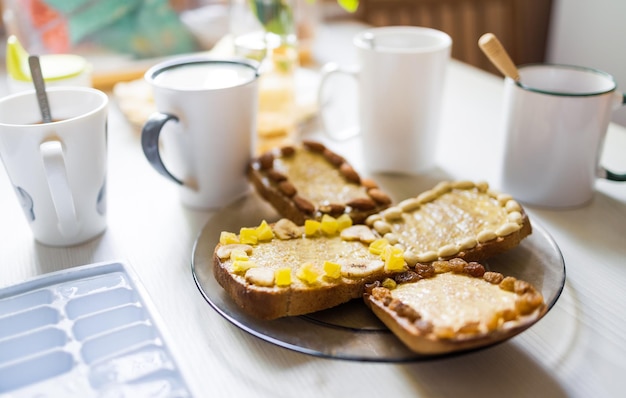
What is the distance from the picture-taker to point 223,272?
1.89 ft

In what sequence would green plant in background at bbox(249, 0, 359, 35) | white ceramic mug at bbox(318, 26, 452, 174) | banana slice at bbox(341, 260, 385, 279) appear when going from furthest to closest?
green plant in background at bbox(249, 0, 359, 35)
white ceramic mug at bbox(318, 26, 452, 174)
banana slice at bbox(341, 260, 385, 279)

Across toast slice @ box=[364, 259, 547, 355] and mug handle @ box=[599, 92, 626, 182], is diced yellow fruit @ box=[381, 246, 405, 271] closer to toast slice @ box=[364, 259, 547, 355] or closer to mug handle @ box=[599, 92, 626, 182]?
toast slice @ box=[364, 259, 547, 355]

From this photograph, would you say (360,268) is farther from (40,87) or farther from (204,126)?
(40,87)

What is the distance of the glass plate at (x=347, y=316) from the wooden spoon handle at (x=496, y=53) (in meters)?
0.22

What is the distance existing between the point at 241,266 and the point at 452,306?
0.21 metres

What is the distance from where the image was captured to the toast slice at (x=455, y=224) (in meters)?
0.62

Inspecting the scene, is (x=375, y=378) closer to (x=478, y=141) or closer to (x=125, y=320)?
(x=125, y=320)

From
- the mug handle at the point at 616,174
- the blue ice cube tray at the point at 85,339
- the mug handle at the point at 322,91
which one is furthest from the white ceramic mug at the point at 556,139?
the blue ice cube tray at the point at 85,339

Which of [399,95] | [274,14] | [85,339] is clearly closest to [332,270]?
[85,339]

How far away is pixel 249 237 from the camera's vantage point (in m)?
0.64

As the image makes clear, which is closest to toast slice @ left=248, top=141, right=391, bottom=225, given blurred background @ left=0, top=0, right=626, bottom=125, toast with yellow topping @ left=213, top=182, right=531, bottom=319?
toast with yellow topping @ left=213, top=182, right=531, bottom=319

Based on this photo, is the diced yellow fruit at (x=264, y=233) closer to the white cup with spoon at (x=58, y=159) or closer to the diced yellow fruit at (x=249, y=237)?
the diced yellow fruit at (x=249, y=237)

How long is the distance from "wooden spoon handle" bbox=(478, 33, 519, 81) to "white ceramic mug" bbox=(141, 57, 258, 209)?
297 millimetres

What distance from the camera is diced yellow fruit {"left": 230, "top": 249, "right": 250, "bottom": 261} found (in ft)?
1.93
